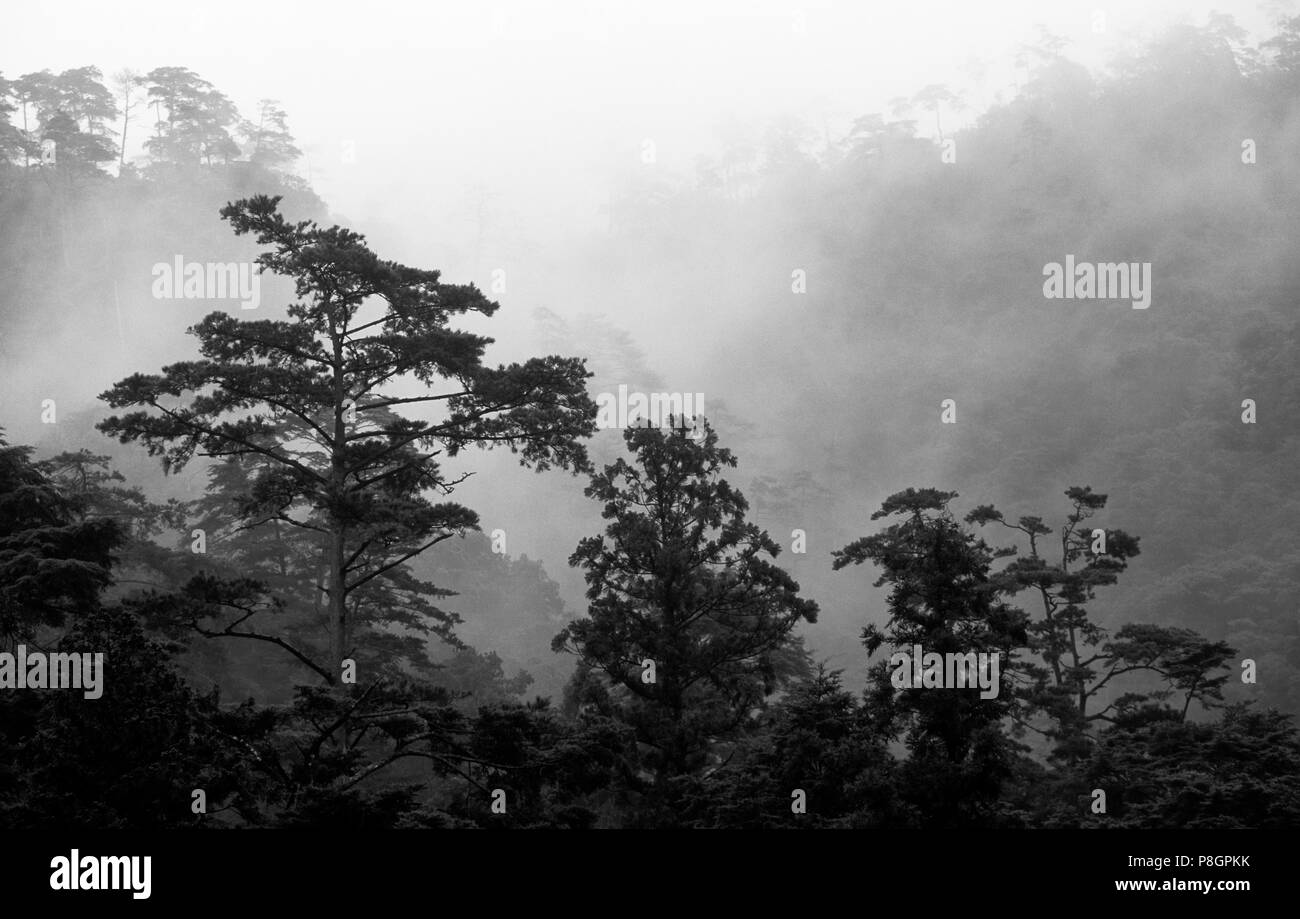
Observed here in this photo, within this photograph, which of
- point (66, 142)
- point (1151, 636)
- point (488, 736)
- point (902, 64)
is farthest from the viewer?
point (902, 64)

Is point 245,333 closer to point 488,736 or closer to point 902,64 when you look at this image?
point 488,736

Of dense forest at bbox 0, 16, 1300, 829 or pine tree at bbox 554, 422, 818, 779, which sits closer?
dense forest at bbox 0, 16, 1300, 829

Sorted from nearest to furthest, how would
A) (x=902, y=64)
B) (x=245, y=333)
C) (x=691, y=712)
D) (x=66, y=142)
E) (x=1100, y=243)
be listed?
(x=245, y=333), (x=691, y=712), (x=66, y=142), (x=1100, y=243), (x=902, y=64)

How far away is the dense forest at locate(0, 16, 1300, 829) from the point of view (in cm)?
1611

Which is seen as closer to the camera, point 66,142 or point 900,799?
point 900,799

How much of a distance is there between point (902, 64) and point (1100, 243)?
290ft

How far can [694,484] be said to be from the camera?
22.7 m

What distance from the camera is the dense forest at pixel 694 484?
16109 millimetres

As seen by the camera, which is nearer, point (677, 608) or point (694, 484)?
point (677, 608)

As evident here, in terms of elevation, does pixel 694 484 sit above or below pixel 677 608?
above

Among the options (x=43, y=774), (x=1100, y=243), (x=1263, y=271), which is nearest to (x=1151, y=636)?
(x=43, y=774)

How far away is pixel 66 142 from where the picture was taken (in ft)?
245

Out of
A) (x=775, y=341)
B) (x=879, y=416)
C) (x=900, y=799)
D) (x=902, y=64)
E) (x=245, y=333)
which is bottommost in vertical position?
(x=900, y=799)

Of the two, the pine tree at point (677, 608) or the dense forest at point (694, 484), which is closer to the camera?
the dense forest at point (694, 484)
